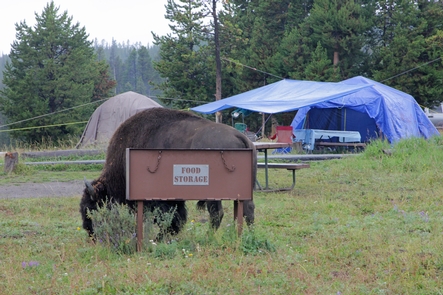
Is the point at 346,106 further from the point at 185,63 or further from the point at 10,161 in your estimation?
the point at 185,63

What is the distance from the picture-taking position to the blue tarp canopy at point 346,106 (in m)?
20.9

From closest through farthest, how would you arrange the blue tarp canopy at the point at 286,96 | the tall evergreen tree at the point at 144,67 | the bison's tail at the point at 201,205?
the bison's tail at the point at 201,205, the blue tarp canopy at the point at 286,96, the tall evergreen tree at the point at 144,67

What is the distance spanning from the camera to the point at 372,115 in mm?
21281

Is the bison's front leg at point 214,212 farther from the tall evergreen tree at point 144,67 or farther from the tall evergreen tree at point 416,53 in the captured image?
the tall evergreen tree at point 144,67

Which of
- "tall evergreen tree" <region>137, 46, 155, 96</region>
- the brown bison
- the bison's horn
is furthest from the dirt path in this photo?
"tall evergreen tree" <region>137, 46, 155, 96</region>

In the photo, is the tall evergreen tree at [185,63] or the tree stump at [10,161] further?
the tall evergreen tree at [185,63]

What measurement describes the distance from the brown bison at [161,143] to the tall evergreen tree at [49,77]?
3273cm

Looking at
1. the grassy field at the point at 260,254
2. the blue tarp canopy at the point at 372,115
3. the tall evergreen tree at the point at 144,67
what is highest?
the tall evergreen tree at the point at 144,67

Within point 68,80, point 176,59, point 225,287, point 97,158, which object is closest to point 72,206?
point 225,287

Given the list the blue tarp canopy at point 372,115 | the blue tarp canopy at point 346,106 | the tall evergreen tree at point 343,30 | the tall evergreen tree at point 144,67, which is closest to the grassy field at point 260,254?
the blue tarp canopy at point 346,106

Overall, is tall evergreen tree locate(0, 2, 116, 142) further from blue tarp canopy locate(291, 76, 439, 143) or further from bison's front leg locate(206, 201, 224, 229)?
bison's front leg locate(206, 201, 224, 229)

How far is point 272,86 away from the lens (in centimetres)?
2394

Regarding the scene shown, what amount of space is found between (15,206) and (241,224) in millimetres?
4906

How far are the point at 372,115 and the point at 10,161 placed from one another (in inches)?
508
